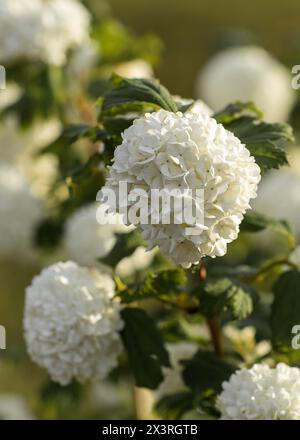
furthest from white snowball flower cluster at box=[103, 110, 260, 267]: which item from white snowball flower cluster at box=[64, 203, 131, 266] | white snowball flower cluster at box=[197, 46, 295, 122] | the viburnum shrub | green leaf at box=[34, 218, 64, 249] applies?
white snowball flower cluster at box=[197, 46, 295, 122]

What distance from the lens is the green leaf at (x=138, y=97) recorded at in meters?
1.20

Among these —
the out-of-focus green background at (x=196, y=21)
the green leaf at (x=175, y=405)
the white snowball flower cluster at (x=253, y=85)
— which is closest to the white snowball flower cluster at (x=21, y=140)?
the white snowball flower cluster at (x=253, y=85)

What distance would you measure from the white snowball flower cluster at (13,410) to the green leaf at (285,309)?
1.19 metres

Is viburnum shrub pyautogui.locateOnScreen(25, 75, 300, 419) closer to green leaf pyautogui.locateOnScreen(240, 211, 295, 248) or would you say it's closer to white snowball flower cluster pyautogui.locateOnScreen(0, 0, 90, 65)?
green leaf pyautogui.locateOnScreen(240, 211, 295, 248)

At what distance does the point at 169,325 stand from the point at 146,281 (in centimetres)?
30

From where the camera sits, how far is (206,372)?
1.40 m

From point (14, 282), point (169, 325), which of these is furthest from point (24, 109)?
point (14, 282)

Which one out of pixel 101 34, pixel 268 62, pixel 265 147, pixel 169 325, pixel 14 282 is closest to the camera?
pixel 265 147

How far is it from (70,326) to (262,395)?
0.33 meters

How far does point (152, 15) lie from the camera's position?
4980 mm

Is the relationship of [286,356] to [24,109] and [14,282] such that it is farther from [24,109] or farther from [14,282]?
[14,282]

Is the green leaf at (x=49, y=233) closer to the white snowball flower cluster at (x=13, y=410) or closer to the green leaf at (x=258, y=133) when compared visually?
the white snowball flower cluster at (x=13, y=410)

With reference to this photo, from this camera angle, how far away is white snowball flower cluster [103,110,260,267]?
1.03m

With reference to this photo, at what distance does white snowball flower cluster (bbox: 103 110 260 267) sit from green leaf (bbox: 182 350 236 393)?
0.36 metres
